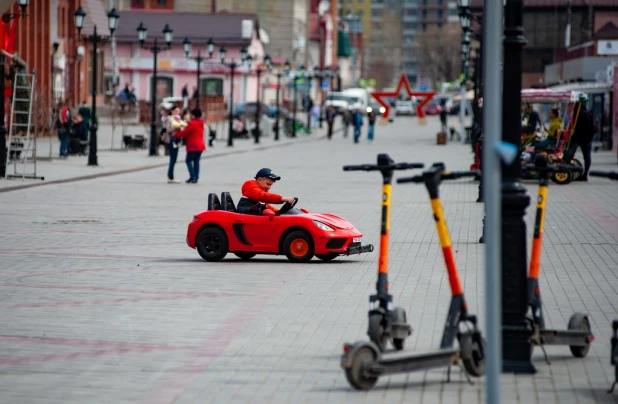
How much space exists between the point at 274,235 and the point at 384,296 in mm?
5733

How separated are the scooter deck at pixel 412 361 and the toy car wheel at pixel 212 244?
6.53 m

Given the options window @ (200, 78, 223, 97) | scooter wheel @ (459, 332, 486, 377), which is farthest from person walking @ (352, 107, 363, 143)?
scooter wheel @ (459, 332, 486, 377)

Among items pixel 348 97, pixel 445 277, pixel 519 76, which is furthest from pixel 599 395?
pixel 348 97

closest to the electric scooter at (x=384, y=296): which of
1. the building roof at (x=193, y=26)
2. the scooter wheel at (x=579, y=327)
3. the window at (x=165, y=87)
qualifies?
the scooter wheel at (x=579, y=327)

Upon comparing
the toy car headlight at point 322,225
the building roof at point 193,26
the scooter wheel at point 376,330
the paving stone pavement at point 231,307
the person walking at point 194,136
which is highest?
the building roof at point 193,26

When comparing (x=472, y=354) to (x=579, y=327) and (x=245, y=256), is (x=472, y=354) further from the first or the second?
(x=245, y=256)

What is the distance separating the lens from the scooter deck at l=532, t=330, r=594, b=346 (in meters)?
8.34

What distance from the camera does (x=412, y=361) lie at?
748 centimetres

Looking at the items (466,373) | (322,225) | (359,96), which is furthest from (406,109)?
(466,373)

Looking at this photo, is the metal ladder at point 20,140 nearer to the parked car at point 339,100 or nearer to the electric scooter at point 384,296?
the electric scooter at point 384,296

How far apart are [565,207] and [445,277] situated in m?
10.5

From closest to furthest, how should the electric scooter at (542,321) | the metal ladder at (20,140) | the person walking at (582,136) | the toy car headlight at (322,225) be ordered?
the electric scooter at (542,321) → the toy car headlight at (322,225) → the metal ladder at (20,140) → the person walking at (582,136)

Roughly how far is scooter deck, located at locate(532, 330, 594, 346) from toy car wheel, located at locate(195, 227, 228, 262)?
6.13 metres

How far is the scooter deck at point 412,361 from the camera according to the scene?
24.3ft
